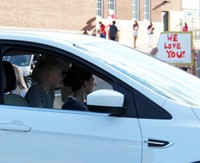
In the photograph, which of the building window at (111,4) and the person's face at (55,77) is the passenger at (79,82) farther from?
the building window at (111,4)

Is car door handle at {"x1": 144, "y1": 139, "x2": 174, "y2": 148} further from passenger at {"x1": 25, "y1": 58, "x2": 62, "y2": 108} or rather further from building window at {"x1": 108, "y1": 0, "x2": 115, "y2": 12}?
building window at {"x1": 108, "y1": 0, "x2": 115, "y2": 12}

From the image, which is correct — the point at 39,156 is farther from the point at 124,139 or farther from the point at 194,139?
the point at 194,139

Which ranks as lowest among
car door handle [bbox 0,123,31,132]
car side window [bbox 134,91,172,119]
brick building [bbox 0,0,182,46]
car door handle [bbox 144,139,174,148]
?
car door handle [bbox 144,139,174,148]

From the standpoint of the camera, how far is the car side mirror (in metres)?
3.46

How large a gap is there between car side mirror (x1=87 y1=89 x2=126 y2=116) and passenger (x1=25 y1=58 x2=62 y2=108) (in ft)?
2.63

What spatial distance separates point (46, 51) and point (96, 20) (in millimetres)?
38808

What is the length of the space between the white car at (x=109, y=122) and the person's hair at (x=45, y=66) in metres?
0.44

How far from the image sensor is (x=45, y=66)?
448 cm

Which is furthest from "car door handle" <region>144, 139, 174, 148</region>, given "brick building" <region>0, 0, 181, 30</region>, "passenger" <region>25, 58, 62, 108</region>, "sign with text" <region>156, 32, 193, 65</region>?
"brick building" <region>0, 0, 181, 30</region>

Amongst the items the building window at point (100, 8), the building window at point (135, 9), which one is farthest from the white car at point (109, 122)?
the building window at point (135, 9)

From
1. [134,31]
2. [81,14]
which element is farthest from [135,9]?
[81,14]

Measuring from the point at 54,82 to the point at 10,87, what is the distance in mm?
435

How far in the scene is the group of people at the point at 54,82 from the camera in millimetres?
4281

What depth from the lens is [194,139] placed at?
3.38 m
